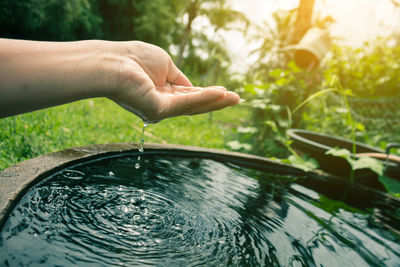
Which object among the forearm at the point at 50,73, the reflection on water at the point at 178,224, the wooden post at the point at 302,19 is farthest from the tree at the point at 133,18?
the forearm at the point at 50,73

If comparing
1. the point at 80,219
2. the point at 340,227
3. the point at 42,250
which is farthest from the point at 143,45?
the point at 340,227

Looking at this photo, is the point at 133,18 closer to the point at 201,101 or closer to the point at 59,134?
the point at 59,134

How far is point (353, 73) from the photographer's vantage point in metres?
5.66

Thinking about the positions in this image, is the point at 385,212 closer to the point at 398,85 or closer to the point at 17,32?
the point at 398,85

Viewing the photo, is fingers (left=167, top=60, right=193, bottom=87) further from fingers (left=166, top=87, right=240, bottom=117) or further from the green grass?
the green grass

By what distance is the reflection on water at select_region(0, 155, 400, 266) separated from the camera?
109 centimetres

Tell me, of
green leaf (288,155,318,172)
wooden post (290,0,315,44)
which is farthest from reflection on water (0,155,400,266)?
wooden post (290,0,315,44)

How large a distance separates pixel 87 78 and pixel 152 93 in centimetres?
32

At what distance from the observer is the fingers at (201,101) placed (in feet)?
4.66

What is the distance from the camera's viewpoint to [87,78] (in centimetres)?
116

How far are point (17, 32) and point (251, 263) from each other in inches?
383

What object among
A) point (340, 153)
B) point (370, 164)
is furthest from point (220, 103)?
A: point (370, 164)

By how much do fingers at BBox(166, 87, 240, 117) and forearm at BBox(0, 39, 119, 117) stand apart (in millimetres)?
368

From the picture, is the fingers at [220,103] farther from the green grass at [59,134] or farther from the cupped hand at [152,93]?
the green grass at [59,134]
